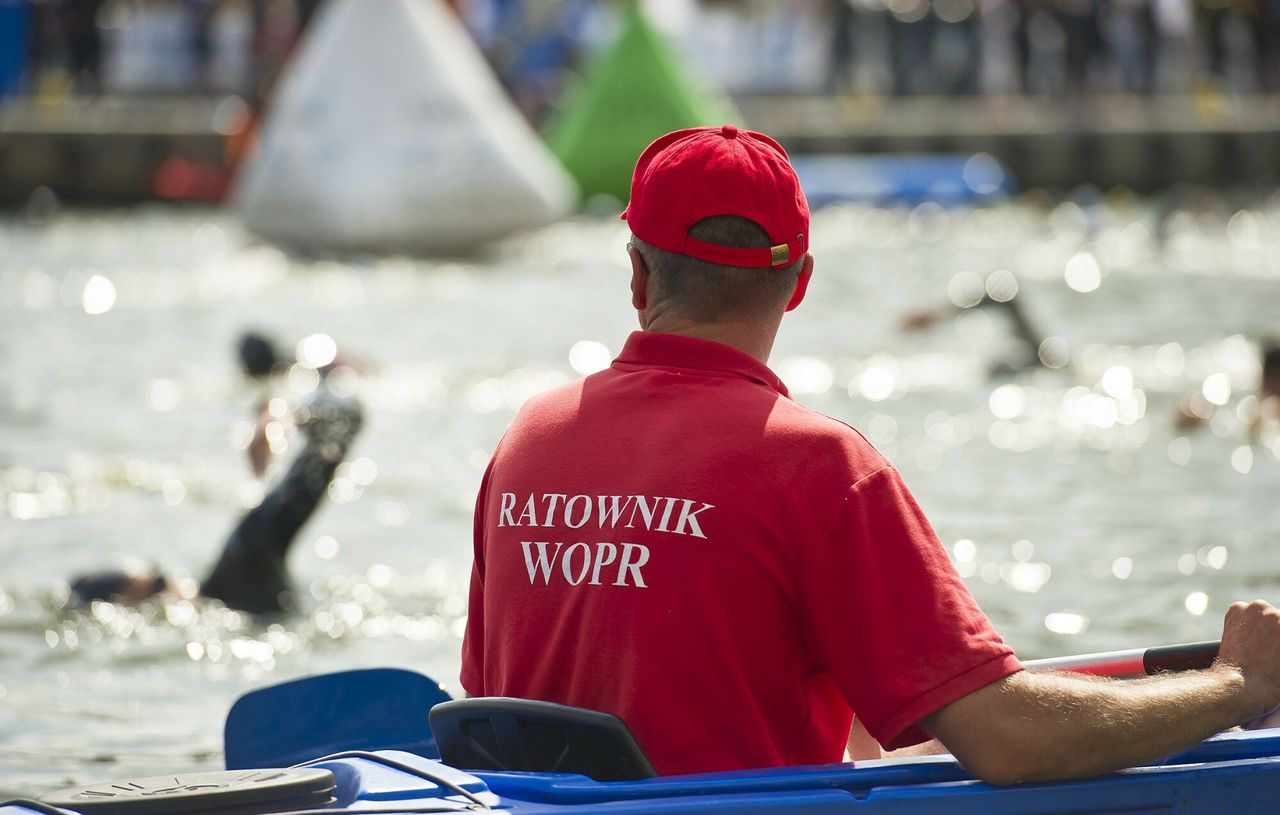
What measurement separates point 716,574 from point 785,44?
79.6 feet

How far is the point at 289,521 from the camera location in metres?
6.94

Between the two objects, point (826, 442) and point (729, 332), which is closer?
point (826, 442)

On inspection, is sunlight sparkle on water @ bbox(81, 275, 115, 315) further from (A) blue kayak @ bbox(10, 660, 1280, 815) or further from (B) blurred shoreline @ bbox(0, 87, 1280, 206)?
(A) blue kayak @ bbox(10, 660, 1280, 815)

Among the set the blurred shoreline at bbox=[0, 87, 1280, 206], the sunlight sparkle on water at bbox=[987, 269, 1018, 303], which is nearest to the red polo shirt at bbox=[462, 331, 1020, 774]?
the sunlight sparkle on water at bbox=[987, 269, 1018, 303]

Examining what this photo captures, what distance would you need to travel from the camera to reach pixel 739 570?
2.64m

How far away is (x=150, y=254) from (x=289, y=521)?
1315 centimetres

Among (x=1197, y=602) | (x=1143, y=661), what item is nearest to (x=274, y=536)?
(x=1197, y=602)

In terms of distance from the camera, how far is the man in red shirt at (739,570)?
260 cm

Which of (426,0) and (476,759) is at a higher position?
(426,0)

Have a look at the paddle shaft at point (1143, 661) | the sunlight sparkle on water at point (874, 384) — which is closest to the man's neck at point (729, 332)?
the paddle shaft at point (1143, 661)

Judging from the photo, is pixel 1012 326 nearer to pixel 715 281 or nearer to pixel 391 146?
pixel 391 146

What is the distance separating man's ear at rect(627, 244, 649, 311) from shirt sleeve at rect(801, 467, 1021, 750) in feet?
1.59

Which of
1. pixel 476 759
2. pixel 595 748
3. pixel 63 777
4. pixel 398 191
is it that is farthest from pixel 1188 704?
pixel 398 191

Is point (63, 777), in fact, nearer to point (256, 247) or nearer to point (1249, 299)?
point (1249, 299)
